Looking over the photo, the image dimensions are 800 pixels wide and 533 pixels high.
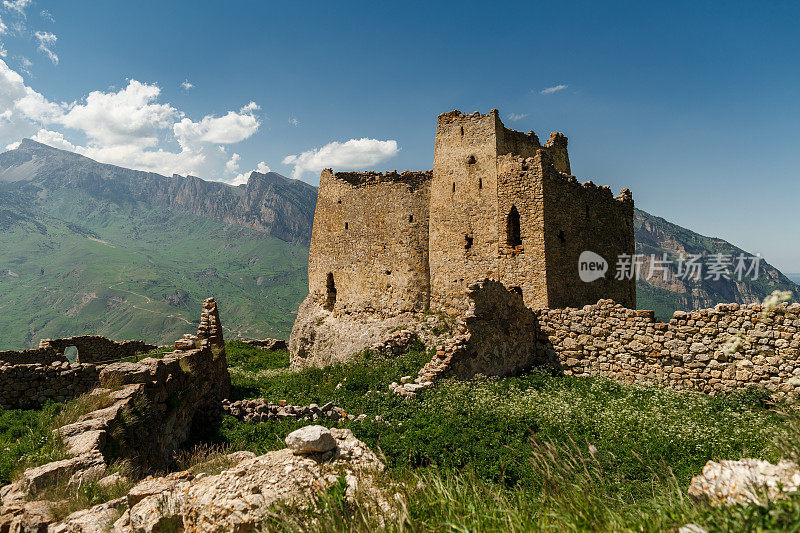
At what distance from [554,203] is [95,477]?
16048 mm

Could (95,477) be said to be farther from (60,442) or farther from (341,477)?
(341,477)

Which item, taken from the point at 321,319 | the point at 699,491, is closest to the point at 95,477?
the point at 699,491

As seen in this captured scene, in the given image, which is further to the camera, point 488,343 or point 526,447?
point 488,343

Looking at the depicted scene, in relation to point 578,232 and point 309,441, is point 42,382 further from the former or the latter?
point 578,232

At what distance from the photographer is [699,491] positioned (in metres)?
4.15

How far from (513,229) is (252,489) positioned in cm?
1420

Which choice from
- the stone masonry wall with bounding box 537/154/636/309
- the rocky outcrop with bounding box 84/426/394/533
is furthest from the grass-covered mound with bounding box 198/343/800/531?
the stone masonry wall with bounding box 537/154/636/309

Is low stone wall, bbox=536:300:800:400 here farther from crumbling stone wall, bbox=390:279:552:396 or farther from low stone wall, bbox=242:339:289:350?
low stone wall, bbox=242:339:289:350

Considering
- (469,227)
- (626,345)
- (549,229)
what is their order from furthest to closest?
(469,227)
(549,229)
(626,345)

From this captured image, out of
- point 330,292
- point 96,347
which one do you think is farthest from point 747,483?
point 96,347

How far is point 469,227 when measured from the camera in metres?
18.0

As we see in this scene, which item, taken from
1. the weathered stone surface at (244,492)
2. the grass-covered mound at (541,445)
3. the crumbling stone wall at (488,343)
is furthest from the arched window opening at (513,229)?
the weathered stone surface at (244,492)

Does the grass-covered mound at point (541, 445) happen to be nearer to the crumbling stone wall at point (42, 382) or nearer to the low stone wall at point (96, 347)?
the crumbling stone wall at point (42, 382)

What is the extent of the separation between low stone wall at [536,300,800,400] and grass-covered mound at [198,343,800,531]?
2.41 feet
